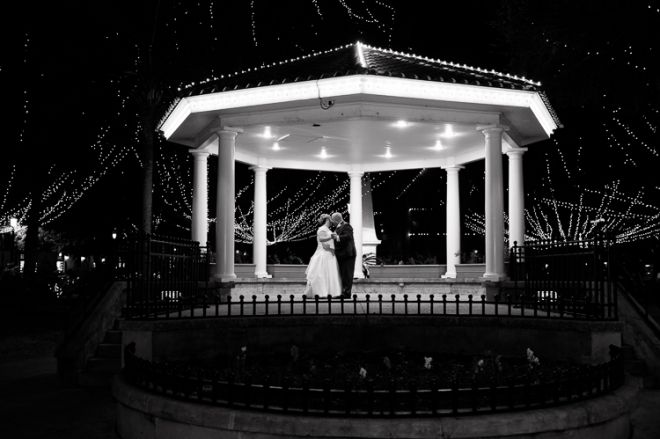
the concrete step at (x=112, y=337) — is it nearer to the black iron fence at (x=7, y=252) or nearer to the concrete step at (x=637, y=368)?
the concrete step at (x=637, y=368)

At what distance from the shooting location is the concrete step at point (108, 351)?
11.4m

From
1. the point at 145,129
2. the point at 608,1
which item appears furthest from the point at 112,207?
the point at 608,1

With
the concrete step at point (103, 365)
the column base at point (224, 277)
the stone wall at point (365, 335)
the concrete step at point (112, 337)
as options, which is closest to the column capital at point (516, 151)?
the column base at point (224, 277)

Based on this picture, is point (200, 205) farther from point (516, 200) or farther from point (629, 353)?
point (629, 353)

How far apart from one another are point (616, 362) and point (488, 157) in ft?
28.3

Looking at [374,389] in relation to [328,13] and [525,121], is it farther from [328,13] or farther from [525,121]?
[328,13]

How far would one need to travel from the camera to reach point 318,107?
15.2 meters

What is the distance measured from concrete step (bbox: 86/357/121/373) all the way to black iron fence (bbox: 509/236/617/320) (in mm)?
6391

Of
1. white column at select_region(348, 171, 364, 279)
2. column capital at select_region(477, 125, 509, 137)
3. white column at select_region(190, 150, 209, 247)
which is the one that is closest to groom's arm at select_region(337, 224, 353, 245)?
column capital at select_region(477, 125, 509, 137)

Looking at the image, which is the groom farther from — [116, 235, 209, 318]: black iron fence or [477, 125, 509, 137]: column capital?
[477, 125, 509, 137]: column capital

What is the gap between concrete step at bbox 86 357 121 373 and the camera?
36.3 ft

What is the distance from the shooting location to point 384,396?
6.48 meters

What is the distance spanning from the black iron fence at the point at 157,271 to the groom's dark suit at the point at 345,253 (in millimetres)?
2701

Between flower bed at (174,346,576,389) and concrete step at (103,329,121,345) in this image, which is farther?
concrete step at (103,329,121,345)
